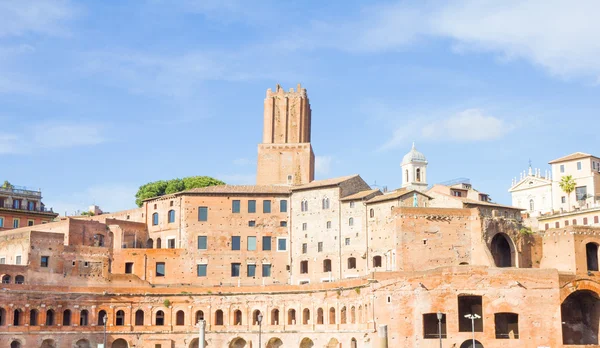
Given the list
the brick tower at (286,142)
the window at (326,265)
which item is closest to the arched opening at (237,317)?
the window at (326,265)

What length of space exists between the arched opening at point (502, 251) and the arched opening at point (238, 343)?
22.7m

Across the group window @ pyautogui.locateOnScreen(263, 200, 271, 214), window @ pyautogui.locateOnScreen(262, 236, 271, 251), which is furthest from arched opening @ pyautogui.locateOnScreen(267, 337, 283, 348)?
window @ pyautogui.locateOnScreen(263, 200, 271, 214)

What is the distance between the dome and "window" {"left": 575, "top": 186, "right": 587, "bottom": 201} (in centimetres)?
1819

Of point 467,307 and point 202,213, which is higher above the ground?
point 202,213

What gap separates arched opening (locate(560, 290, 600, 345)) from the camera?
227 feet

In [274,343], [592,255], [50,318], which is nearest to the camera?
[50,318]

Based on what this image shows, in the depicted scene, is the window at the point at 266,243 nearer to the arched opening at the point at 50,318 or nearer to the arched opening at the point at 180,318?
the arched opening at the point at 180,318

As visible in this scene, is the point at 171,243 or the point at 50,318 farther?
the point at 171,243

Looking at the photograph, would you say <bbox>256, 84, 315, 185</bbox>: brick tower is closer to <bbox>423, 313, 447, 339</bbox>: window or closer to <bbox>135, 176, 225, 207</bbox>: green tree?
<bbox>135, 176, 225, 207</bbox>: green tree

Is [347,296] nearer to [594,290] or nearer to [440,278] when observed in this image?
[440,278]

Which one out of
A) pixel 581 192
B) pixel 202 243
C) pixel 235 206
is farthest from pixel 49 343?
pixel 581 192

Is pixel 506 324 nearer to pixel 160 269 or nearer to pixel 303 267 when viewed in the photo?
pixel 303 267

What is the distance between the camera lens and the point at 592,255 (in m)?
73.7

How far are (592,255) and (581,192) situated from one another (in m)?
25.8
